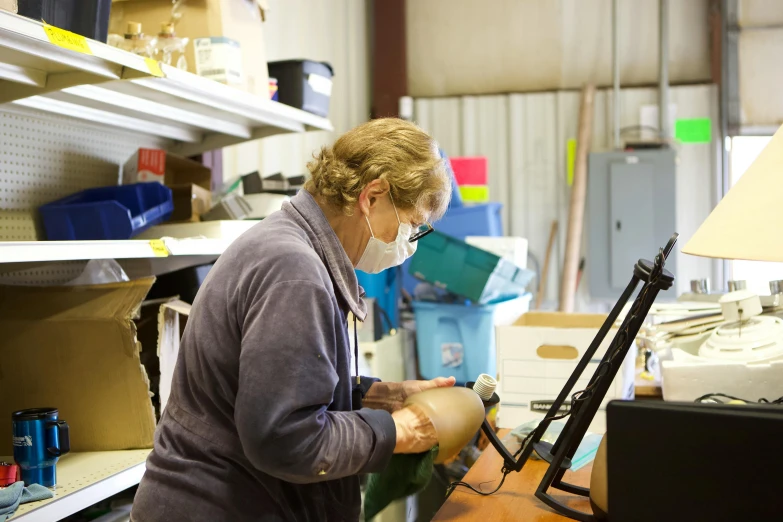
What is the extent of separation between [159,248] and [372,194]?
0.81 meters

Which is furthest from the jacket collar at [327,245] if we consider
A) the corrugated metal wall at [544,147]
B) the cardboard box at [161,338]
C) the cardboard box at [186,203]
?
the corrugated metal wall at [544,147]

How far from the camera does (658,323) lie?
7.68ft

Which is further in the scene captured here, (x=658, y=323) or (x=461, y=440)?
(x=658, y=323)

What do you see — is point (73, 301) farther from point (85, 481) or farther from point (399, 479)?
point (399, 479)

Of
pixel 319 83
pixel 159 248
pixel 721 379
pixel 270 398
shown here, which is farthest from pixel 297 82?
pixel 270 398

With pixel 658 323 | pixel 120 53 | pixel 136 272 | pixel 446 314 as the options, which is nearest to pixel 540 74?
pixel 446 314

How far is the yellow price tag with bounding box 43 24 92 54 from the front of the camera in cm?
151

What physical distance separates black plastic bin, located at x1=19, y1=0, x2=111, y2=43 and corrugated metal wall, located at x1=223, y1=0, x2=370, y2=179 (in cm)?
177

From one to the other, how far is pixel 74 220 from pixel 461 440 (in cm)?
140

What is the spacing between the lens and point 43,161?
230 centimetres

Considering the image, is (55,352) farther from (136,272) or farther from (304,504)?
(304,504)

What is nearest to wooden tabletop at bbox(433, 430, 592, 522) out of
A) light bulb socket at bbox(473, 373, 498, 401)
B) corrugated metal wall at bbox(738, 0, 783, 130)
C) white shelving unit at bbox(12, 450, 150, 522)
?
light bulb socket at bbox(473, 373, 498, 401)

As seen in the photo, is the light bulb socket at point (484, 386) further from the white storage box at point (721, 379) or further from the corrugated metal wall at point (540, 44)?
the corrugated metal wall at point (540, 44)

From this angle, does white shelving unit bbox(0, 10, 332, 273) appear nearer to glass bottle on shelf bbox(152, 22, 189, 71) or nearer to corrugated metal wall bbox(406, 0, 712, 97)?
glass bottle on shelf bbox(152, 22, 189, 71)
